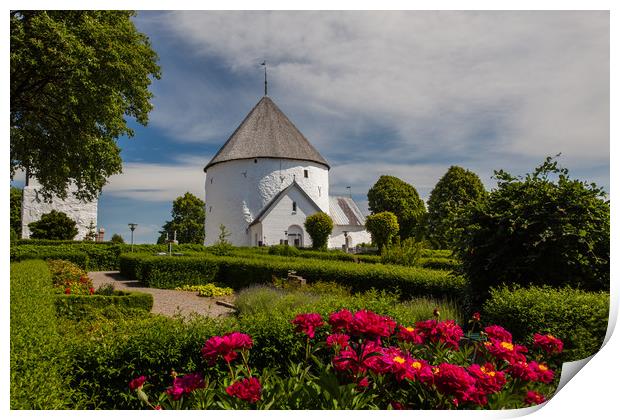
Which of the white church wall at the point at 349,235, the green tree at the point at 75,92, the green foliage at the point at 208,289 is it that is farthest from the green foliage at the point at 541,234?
the white church wall at the point at 349,235

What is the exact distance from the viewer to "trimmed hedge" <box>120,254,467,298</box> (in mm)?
7828

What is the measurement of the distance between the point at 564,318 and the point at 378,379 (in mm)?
2546

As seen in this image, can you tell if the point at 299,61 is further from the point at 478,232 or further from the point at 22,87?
the point at 22,87

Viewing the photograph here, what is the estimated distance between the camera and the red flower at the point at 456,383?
2330mm

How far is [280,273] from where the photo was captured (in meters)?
11.0

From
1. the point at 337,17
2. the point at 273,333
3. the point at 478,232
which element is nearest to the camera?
the point at 273,333

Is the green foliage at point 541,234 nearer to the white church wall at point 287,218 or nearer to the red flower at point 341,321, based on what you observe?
the red flower at point 341,321

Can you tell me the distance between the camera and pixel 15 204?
30031 mm

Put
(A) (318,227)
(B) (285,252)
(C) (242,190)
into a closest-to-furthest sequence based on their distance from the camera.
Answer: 1. (B) (285,252)
2. (A) (318,227)
3. (C) (242,190)

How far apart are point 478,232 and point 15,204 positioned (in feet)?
104

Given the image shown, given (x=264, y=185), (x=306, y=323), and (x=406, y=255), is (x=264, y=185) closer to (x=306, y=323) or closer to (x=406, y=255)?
(x=406, y=255)

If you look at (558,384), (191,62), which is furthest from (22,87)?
(558,384)

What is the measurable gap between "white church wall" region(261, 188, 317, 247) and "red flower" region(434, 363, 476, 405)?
78.9 feet

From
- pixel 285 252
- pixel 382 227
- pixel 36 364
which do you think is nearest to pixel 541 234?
pixel 36 364
